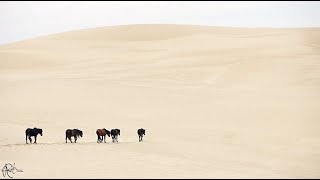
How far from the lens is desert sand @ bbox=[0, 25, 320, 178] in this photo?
588 inches

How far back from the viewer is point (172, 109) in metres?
24.9

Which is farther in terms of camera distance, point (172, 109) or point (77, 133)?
point (172, 109)

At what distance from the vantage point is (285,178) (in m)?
13.4

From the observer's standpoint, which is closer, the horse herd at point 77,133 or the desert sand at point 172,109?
the desert sand at point 172,109

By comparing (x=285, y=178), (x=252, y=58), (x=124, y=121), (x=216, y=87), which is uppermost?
(x=252, y=58)

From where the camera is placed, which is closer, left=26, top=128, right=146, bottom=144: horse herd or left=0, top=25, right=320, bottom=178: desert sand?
left=0, top=25, right=320, bottom=178: desert sand

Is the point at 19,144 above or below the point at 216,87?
below

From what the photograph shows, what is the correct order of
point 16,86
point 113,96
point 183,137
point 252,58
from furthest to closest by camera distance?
point 252,58
point 16,86
point 113,96
point 183,137

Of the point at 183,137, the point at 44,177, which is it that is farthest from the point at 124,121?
the point at 44,177

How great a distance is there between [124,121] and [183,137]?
3851mm

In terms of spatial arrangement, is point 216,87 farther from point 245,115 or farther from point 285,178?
point 285,178

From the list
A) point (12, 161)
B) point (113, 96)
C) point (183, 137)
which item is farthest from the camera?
point (113, 96)

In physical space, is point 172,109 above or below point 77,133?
above

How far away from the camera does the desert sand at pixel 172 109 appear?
49.0 feet
